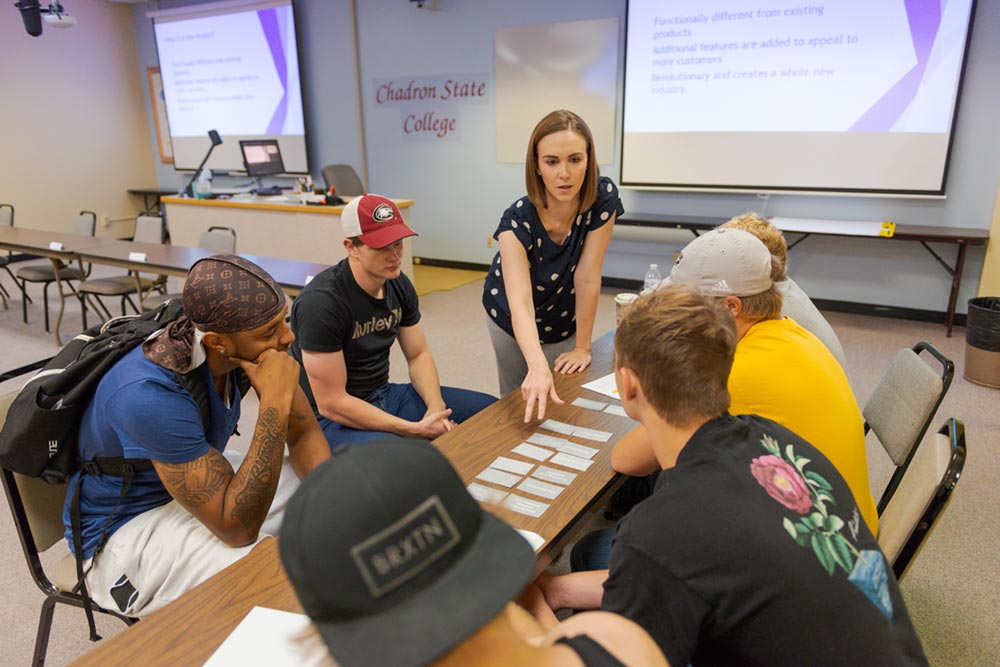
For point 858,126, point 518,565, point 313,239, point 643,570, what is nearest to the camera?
point 518,565

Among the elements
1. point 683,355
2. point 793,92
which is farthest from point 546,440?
point 793,92

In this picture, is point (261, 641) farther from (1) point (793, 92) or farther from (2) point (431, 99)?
(2) point (431, 99)

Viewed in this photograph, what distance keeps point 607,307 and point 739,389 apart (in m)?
3.90

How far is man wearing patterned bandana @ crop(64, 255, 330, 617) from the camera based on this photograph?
4.16 feet

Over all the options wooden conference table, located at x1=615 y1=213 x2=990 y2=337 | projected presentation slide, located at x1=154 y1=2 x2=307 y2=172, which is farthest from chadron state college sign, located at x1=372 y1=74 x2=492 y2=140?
wooden conference table, located at x1=615 y1=213 x2=990 y2=337

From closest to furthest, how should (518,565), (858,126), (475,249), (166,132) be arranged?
(518,565), (858,126), (475,249), (166,132)

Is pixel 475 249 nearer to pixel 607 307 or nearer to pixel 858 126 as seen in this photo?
pixel 607 307

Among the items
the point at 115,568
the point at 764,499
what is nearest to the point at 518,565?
Answer: the point at 764,499

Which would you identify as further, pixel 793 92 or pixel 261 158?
pixel 261 158

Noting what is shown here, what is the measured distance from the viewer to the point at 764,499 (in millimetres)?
868

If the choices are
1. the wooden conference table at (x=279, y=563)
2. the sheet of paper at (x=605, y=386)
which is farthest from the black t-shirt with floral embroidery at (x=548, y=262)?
the wooden conference table at (x=279, y=563)

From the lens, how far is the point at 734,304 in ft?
4.56

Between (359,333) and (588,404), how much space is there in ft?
2.45

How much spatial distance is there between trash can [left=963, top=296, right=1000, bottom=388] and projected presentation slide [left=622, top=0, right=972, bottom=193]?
4.26 ft
